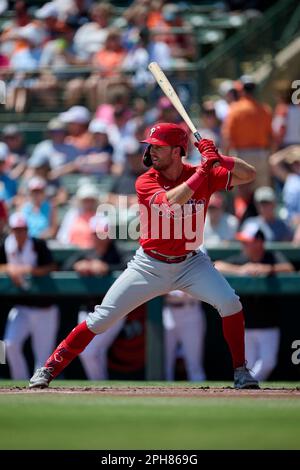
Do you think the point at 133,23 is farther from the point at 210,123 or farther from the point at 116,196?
the point at 116,196

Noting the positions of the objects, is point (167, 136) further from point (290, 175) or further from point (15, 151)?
point (15, 151)

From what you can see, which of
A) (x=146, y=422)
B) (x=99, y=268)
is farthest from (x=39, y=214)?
(x=146, y=422)

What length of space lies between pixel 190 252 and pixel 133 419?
151cm

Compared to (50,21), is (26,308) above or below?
below

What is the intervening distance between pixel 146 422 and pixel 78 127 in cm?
746

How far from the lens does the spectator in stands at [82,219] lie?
480 inches

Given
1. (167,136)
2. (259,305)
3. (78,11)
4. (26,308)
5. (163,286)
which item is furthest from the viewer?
(78,11)

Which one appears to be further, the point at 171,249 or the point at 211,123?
the point at 211,123

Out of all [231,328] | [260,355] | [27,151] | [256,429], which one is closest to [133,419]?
[256,429]

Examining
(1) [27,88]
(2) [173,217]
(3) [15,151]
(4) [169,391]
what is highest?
(1) [27,88]

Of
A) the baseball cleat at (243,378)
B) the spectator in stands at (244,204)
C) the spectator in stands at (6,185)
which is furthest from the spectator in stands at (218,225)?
the baseball cleat at (243,378)

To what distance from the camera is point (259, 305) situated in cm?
1145

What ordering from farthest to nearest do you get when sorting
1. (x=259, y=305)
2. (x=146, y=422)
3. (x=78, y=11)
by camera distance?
(x=78, y=11)
(x=259, y=305)
(x=146, y=422)

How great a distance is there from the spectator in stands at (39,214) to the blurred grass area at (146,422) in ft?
16.2
